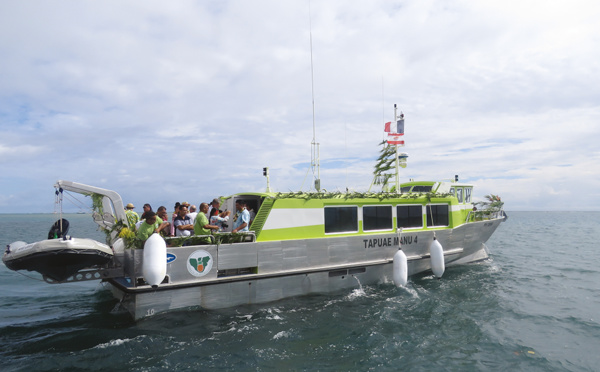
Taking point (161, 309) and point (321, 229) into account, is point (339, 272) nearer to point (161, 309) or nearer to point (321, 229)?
point (321, 229)

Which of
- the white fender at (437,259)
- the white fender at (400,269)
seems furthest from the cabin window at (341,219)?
the white fender at (437,259)

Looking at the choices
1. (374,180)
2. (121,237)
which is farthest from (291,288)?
(374,180)

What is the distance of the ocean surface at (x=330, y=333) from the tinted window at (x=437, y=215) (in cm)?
220

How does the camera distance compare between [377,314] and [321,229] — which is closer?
[377,314]

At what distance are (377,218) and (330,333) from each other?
4.46 m

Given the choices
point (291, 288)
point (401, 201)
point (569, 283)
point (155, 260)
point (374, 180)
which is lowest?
point (569, 283)

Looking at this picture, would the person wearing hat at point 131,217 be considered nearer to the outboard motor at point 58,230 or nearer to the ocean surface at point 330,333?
the outboard motor at point 58,230

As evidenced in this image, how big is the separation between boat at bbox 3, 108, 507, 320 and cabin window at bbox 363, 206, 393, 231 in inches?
1.3

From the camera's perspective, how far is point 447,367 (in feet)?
20.9

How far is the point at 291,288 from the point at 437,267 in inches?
200

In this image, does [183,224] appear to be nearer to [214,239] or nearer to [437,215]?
[214,239]

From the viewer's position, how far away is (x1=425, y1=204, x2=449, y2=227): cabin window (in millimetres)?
12141

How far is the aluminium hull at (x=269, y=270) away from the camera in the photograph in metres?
7.80

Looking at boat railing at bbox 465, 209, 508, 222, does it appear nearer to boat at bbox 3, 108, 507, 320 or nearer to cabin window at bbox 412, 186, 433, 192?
boat at bbox 3, 108, 507, 320
